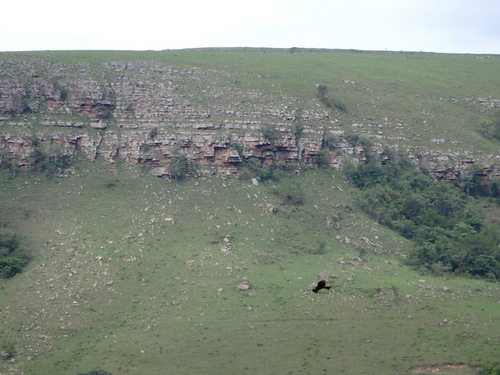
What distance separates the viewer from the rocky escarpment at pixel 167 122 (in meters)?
Answer: 66.4

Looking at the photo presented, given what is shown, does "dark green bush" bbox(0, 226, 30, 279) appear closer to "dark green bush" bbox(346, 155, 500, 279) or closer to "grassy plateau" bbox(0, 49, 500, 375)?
"grassy plateau" bbox(0, 49, 500, 375)

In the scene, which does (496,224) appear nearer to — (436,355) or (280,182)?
(280,182)

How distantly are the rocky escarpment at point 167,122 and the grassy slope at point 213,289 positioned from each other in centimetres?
380

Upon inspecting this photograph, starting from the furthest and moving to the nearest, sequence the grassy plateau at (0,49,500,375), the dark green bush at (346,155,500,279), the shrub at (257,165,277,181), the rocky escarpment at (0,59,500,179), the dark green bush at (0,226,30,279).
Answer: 1. the shrub at (257,165,277,181)
2. the rocky escarpment at (0,59,500,179)
3. the dark green bush at (346,155,500,279)
4. the dark green bush at (0,226,30,279)
5. the grassy plateau at (0,49,500,375)

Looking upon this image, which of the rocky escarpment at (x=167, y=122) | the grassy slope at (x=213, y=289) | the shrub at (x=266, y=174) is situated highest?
the rocky escarpment at (x=167, y=122)

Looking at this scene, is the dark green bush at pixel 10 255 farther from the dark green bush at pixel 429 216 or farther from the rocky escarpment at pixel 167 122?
the dark green bush at pixel 429 216

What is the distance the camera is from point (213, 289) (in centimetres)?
4969

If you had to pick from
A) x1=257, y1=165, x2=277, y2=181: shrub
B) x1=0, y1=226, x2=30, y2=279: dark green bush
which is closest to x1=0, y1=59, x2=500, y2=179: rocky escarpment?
x1=257, y1=165, x2=277, y2=181: shrub

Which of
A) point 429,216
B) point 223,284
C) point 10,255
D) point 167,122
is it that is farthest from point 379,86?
point 10,255

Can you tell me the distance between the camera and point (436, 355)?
4256 centimetres

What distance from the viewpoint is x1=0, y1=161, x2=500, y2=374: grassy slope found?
1679 inches

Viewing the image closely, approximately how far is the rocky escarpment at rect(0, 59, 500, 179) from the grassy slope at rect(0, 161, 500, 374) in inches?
150

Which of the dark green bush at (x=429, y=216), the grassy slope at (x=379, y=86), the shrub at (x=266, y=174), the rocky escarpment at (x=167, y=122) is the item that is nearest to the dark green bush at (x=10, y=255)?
the rocky escarpment at (x=167, y=122)

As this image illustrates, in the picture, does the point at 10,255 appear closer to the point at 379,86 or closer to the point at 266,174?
the point at 266,174
